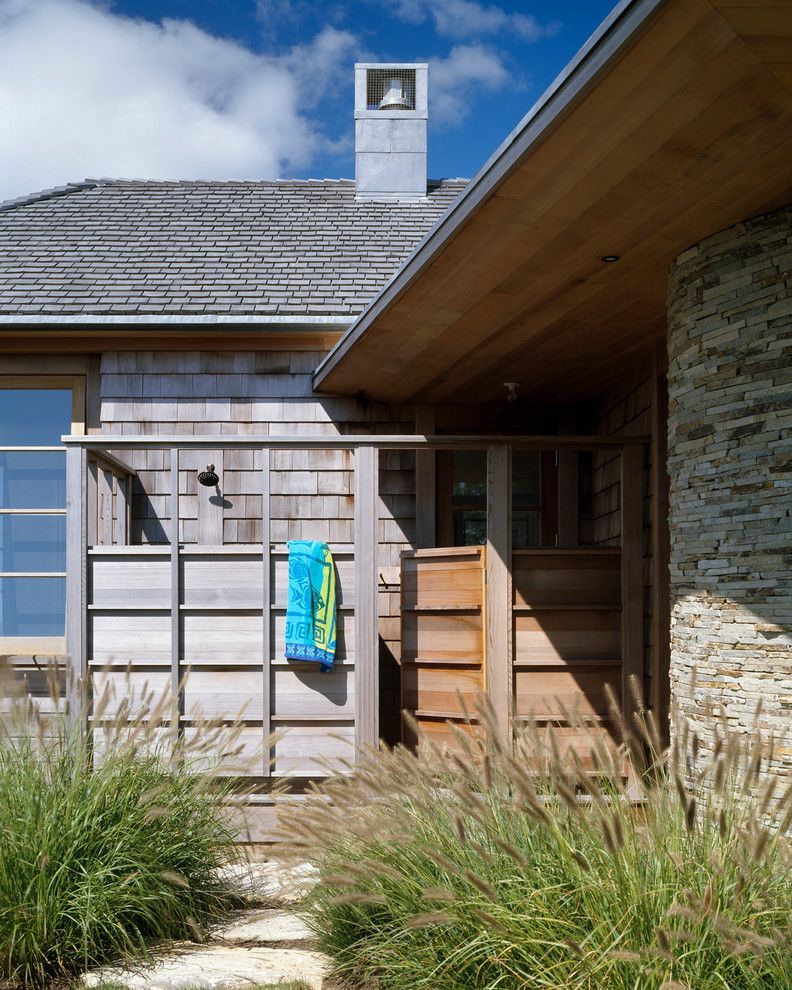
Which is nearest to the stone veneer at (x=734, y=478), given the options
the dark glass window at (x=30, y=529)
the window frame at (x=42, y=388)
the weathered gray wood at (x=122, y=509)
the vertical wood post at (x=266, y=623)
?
the vertical wood post at (x=266, y=623)

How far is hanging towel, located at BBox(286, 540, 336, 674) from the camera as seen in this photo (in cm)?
583

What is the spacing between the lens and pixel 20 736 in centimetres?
418

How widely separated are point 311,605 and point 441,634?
928 mm

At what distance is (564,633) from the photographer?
20.1 ft

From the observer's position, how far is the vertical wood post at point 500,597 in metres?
6.04

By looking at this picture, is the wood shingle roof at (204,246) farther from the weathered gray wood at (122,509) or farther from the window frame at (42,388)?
the weathered gray wood at (122,509)

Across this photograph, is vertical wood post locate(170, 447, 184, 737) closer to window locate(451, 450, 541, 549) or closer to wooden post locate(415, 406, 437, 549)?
wooden post locate(415, 406, 437, 549)

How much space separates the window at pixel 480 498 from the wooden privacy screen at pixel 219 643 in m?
2.52

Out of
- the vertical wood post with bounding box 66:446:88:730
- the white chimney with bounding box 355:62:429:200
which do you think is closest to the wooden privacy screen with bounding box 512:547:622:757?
the vertical wood post with bounding box 66:446:88:730

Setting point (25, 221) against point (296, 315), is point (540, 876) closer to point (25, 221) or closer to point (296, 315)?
point (296, 315)

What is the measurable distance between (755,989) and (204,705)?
153 inches

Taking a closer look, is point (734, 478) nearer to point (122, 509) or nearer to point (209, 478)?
point (209, 478)

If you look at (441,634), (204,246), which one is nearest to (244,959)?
(441,634)

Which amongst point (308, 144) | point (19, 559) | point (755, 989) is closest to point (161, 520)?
point (19, 559)
